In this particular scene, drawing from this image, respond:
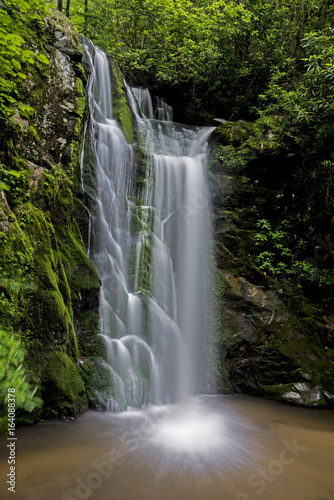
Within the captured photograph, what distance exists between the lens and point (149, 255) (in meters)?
6.78

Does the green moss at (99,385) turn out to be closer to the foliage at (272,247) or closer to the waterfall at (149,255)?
the waterfall at (149,255)

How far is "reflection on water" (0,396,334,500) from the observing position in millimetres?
2848

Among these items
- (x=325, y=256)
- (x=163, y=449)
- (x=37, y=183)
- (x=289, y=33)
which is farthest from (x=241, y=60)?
(x=163, y=449)

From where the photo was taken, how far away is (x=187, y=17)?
1036cm

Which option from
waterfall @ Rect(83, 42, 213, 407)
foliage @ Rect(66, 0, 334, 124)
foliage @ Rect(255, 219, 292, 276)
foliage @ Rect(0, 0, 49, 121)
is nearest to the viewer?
foliage @ Rect(0, 0, 49, 121)

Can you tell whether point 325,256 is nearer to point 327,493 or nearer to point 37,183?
point 327,493

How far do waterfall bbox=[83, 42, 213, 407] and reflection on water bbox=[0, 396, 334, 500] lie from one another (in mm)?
827

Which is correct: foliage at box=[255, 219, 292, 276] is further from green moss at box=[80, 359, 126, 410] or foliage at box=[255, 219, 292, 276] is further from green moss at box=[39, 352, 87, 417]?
green moss at box=[39, 352, 87, 417]

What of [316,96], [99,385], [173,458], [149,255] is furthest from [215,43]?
[173,458]

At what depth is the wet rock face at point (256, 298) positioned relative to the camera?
6.21 metres

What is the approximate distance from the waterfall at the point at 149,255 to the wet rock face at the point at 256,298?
1.38ft

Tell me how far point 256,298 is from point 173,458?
401 cm

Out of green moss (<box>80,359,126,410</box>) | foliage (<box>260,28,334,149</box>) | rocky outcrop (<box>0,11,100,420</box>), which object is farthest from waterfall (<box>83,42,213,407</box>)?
foliage (<box>260,28,334,149</box>)

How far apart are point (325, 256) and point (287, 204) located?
1.55 metres
